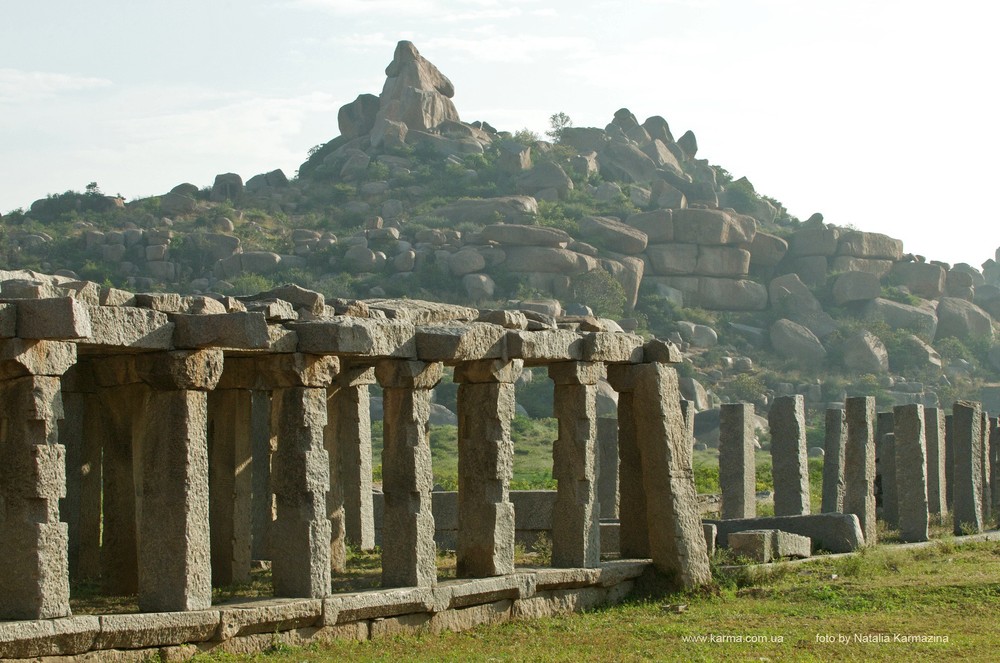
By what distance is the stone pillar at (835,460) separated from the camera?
66.2 feet

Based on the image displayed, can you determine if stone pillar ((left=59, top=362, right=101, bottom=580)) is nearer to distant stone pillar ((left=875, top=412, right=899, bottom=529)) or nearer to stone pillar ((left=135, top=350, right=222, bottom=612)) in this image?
stone pillar ((left=135, top=350, right=222, bottom=612))

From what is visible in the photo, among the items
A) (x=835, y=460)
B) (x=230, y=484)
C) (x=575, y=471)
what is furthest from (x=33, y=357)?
(x=835, y=460)

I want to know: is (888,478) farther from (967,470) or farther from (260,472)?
(260,472)

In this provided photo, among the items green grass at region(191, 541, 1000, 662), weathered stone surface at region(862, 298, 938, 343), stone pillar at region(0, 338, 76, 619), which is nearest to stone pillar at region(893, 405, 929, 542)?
green grass at region(191, 541, 1000, 662)

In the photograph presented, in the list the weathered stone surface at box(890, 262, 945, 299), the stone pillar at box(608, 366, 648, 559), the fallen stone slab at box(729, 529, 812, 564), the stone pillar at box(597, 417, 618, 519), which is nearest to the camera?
the stone pillar at box(608, 366, 648, 559)

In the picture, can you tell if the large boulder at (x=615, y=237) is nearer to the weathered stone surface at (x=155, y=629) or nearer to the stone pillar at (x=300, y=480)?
the stone pillar at (x=300, y=480)

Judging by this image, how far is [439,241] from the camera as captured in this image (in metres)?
62.6

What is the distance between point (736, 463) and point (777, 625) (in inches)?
266

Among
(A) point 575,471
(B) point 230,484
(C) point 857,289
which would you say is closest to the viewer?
(B) point 230,484

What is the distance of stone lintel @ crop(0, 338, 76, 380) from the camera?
10531 mm

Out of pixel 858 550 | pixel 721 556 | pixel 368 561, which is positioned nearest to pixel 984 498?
pixel 858 550

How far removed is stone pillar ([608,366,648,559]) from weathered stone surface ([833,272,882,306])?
167 feet

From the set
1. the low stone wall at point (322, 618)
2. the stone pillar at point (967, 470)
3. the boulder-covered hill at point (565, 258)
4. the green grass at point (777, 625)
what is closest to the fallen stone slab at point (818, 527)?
the green grass at point (777, 625)

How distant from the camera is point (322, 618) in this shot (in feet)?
40.8
